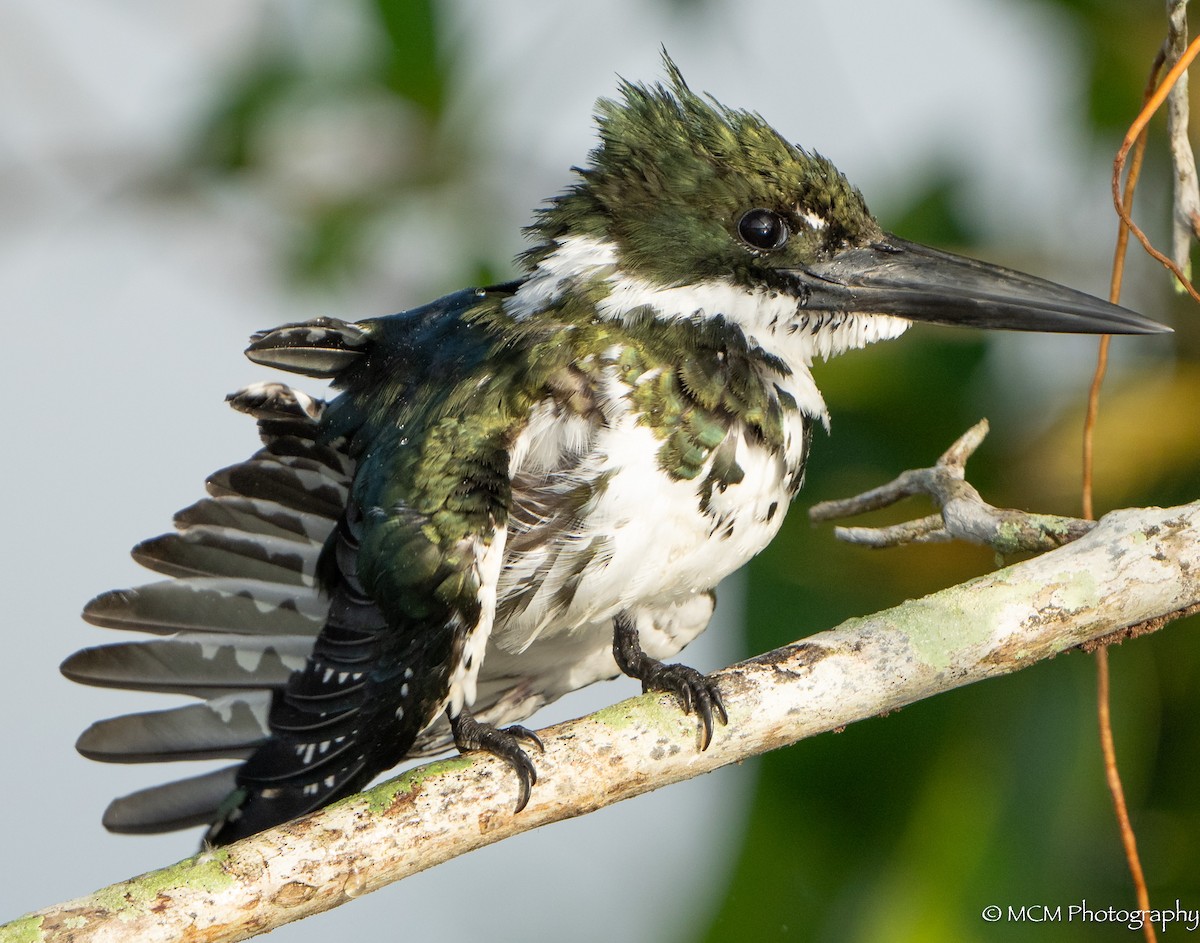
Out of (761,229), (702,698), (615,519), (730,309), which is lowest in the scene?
(702,698)

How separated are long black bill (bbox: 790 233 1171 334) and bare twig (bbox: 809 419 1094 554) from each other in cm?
27

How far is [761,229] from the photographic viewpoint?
8.28ft

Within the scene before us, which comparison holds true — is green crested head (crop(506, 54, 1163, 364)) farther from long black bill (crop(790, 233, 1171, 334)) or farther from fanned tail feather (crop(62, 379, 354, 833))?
fanned tail feather (crop(62, 379, 354, 833))

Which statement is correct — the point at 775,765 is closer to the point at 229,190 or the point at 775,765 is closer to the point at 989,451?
the point at 989,451

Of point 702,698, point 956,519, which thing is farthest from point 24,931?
point 956,519

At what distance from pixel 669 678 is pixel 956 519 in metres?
0.51

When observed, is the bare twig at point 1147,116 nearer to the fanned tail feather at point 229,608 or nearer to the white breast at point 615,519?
the white breast at point 615,519

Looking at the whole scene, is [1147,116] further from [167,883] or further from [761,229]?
[167,883]

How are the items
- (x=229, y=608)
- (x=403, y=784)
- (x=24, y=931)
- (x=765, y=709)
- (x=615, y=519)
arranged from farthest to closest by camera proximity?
(x=229, y=608) < (x=615, y=519) < (x=765, y=709) < (x=403, y=784) < (x=24, y=931)

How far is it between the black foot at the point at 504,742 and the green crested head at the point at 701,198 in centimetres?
79

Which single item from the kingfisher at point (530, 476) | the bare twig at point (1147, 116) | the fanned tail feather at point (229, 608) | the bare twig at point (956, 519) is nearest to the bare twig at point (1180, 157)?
the bare twig at point (1147, 116)

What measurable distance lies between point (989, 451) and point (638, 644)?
0.79m

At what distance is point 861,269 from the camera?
2.57m

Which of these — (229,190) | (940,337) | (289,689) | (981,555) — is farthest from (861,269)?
(229,190)
